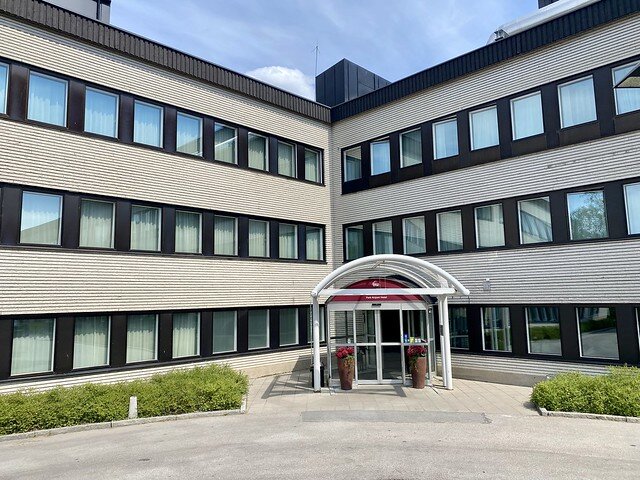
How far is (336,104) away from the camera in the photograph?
76.7ft

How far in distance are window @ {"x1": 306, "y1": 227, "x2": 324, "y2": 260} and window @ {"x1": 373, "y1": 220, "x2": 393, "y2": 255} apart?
2.40 m

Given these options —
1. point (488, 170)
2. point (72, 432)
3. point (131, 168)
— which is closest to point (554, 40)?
point (488, 170)

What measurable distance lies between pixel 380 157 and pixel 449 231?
4.47 meters

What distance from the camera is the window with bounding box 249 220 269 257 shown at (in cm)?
1803

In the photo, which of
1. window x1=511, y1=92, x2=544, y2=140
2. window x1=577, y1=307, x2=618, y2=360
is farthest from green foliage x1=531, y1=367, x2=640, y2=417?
window x1=511, y1=92, x2=544, y2=140

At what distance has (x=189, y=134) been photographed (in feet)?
54.5

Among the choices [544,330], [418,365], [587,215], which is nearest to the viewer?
[587,215]

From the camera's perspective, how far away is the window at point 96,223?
1371 cm

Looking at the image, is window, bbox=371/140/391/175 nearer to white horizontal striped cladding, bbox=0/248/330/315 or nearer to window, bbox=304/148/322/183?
window, bbox=304/148/322/183

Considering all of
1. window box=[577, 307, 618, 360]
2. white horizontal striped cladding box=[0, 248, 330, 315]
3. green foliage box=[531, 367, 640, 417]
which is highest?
white horizontal striped cladding box=[0, 248, 330, 315]

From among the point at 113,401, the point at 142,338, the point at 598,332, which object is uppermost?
the point at 142,338

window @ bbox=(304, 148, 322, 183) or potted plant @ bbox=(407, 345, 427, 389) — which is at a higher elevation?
window @ bbox=(304, 148, 322, 183)

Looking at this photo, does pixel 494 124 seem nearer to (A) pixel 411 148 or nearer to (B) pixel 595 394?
(A) pixel 411 148

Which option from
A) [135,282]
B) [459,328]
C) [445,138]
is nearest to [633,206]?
[459,328]
